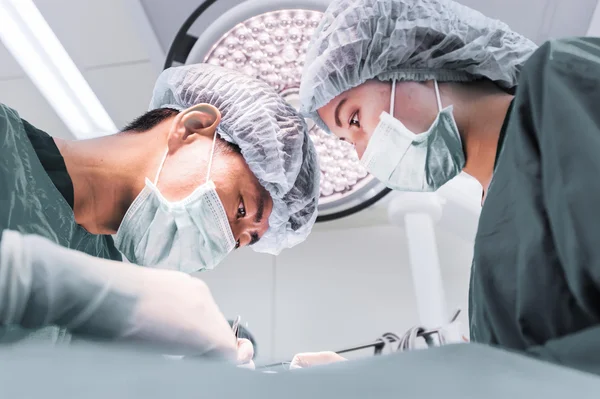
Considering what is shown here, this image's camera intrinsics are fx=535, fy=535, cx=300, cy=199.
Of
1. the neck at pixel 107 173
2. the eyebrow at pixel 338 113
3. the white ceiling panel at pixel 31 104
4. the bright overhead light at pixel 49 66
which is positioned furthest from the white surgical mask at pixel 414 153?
the white ceiling panel at pixel 31 104

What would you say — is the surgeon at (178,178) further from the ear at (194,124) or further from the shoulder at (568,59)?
the shoulder at (568,59)

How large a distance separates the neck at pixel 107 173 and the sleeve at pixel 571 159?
32.0 inches

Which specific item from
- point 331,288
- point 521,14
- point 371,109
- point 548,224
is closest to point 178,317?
point 548,224

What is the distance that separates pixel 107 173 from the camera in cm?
119

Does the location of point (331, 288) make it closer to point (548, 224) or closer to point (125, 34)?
point (125, 34)

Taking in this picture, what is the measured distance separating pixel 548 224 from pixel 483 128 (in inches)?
24.3

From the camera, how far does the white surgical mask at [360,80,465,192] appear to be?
129 cm

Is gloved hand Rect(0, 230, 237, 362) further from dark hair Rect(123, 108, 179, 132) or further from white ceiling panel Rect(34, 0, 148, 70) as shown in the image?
white ceiling panel Rect(34, 0, 148, 70)

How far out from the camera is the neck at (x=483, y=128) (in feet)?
4.12

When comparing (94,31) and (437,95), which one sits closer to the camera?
(437,95)

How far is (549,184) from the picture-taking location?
0.70 meters

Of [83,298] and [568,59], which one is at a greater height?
[568,59]

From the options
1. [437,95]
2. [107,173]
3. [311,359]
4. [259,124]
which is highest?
[437,95]

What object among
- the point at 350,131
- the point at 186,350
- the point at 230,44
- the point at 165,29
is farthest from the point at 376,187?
the point at 186,350
